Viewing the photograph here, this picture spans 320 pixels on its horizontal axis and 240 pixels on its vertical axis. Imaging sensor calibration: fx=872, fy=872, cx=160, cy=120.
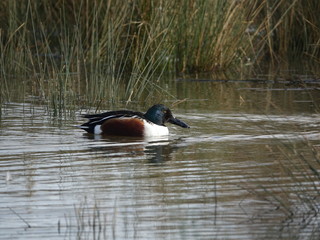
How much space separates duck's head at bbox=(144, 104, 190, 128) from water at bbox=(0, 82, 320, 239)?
128mm

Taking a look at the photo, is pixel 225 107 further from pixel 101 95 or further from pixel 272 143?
pixel 272 143

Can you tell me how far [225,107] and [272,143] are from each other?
2.46m

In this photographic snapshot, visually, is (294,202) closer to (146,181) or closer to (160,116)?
(146,181)

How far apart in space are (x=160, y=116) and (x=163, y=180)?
2571 millimetres

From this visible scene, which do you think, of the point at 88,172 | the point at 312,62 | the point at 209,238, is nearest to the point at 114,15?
the point at 312,62

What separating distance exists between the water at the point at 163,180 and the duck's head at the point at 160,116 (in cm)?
13

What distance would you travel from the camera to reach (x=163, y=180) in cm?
628

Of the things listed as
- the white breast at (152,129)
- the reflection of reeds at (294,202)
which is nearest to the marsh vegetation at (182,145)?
the reflection of reeds at (294,202)

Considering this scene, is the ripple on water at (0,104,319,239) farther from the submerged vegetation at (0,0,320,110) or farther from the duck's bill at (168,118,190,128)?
the submerged vegetation at (0,0,320,110)

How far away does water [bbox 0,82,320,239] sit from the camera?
493cm

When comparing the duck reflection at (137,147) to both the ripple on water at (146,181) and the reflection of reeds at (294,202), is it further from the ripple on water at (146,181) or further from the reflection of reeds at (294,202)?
the reflection of reeds at (294,202)

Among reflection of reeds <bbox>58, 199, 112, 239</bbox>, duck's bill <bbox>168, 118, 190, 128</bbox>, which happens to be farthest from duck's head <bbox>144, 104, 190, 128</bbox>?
reflection of reeds <bbox>58, 199, 112, 239</bbox>

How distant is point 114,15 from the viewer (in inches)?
500

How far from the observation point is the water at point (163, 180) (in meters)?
4.93
